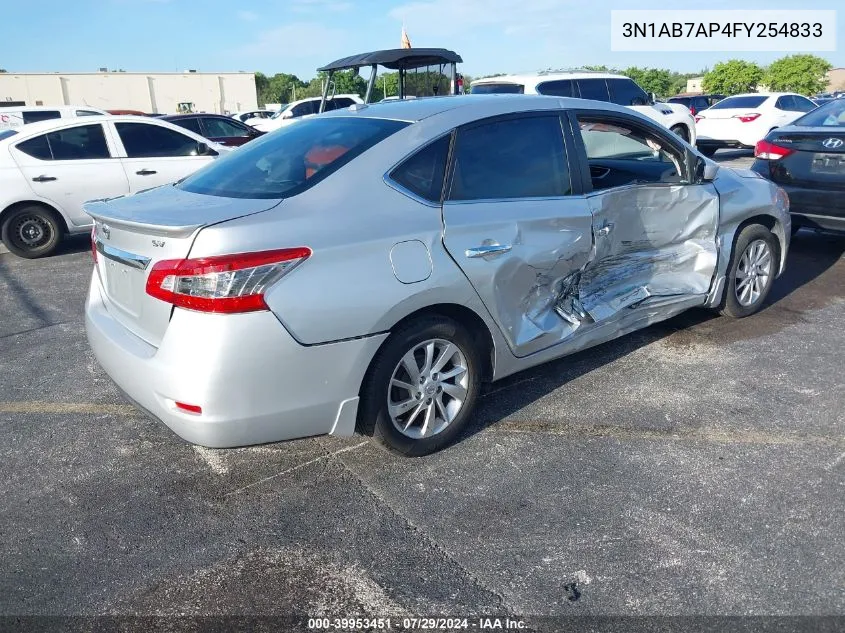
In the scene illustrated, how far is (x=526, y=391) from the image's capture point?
14.3 feet

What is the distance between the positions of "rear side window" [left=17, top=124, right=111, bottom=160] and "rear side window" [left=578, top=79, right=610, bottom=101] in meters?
7.57

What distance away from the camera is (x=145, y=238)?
3045 mm

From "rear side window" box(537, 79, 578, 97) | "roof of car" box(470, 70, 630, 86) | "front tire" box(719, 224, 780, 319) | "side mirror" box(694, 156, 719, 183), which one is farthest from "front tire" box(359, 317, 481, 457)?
"roof of car" box(470, 70, 630, 86)

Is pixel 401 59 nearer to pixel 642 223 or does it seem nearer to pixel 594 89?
pixel 594 89

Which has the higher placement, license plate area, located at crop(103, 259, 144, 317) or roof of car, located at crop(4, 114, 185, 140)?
roof of car, located at crop(4, 114, 185, 140)

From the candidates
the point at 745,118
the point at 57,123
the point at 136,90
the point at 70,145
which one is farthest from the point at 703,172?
the point at 136,90

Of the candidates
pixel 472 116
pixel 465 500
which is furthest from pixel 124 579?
pixel 472 116

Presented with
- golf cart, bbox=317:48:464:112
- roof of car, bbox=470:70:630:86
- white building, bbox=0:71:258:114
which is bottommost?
roof of car, bbox=470:70:630:86

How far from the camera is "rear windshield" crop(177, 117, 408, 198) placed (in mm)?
3342

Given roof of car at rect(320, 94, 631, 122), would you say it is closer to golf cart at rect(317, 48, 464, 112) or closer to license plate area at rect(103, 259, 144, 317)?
license plate area at rect(103, 259, 144, 317)

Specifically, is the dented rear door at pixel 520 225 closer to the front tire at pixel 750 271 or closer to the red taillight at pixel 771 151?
the front tire at pixel 750 271

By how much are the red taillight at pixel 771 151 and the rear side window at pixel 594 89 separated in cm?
A: 530

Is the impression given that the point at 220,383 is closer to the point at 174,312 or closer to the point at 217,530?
the point at 174,312

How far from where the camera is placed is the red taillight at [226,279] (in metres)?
2.79
